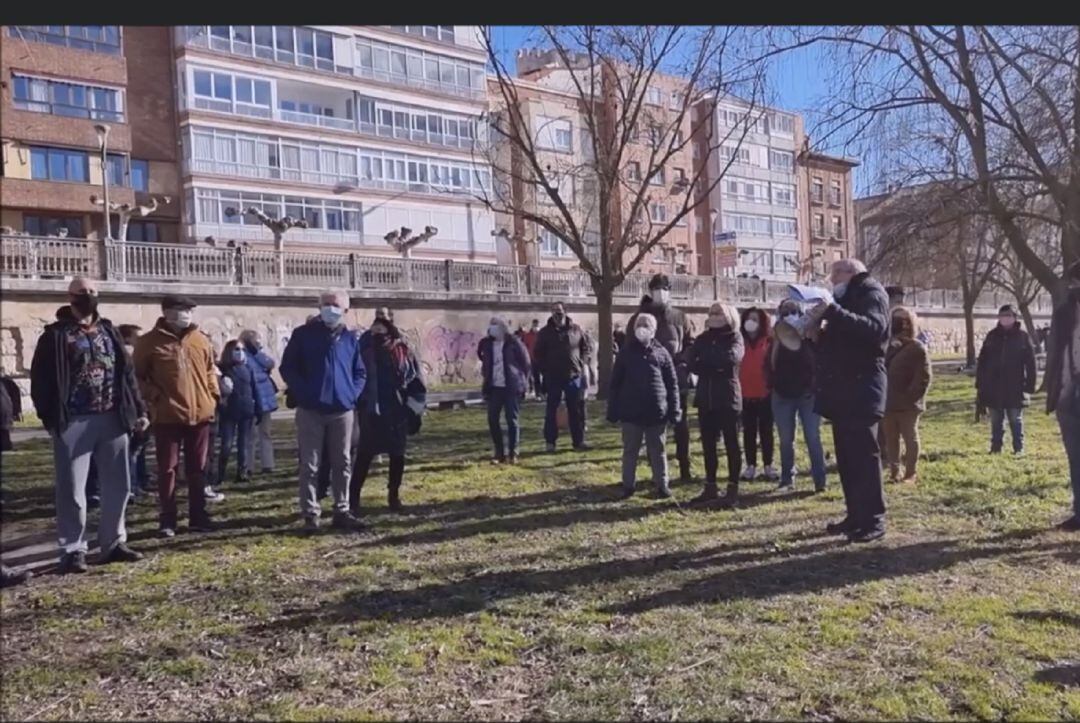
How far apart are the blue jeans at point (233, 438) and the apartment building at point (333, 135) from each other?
32656mm

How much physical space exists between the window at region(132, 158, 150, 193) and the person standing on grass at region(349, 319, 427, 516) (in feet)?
123

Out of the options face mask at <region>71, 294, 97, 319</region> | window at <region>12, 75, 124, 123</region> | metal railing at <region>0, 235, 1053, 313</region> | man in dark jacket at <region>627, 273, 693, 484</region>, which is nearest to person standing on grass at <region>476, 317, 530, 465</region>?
man in dark jacket at <region>627, 273, 693, 484</region>

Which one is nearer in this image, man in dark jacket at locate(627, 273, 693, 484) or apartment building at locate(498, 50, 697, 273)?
man in dark jacket at locate(627, 273, 693, 484)

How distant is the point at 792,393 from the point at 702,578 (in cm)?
327

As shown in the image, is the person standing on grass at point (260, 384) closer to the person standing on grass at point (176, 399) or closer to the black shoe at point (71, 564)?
the person standing on grass at point (176, 399)

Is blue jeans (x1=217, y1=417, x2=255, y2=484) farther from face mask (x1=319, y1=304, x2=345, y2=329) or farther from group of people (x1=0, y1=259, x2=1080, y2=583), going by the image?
face mask (x1=319, y1=304, x2=345, y2=329)

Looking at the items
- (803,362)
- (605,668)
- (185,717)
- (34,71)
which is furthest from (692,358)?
(34,71)

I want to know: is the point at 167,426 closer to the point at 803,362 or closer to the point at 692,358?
the point at 692,358

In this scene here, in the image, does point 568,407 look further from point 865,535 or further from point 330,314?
point 865,535

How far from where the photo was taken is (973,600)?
556 centimetres

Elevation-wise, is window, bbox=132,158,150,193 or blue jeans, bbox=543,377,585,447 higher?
window, bbox=132,158,150,193

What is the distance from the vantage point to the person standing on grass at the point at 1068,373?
698 centimetres

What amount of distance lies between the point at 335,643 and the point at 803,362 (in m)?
5.47

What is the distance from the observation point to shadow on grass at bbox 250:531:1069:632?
18.1ft
